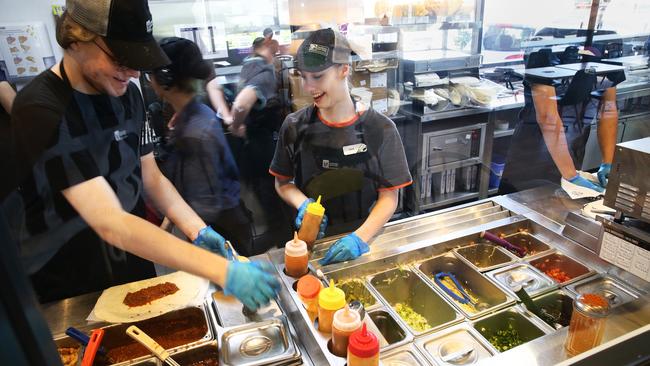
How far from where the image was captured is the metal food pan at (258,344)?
104 centimetres

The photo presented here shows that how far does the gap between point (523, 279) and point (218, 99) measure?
6.09 ft

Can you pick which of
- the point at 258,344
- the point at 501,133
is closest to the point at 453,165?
the point at 501,133

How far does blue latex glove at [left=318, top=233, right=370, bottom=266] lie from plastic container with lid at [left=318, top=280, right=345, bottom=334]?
31cm

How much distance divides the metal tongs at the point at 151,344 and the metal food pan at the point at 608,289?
1223 mm

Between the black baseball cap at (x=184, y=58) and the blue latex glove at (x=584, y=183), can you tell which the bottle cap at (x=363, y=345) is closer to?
the black baseball cap at (x=184, y=58)

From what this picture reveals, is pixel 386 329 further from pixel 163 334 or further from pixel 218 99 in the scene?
pixel 218 99

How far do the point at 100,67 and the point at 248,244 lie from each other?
128 cm

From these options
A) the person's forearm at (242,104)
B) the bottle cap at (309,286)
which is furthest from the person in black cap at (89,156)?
the person's forearm at (242,104)

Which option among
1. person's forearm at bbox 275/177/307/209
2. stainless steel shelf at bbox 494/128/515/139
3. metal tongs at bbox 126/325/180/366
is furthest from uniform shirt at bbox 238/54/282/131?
stainless steel shelf at bbox 494/128/515/139

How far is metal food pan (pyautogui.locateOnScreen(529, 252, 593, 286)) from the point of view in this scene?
1402mm

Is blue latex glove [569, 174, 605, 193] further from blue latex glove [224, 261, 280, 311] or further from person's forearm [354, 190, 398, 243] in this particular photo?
blue latex glove [224, 261, 280, 311]

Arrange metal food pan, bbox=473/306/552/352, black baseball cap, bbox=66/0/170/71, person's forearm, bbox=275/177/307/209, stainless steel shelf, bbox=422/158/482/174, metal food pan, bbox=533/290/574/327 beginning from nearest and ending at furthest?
black baseball cap, bbox=66/0/170/71 → metal food pan, bbox=473/306/552/352 → metal food pan, bbox=533/290/574/327 → person's forearm, bbox=275/177/307/209 → stainless steel shelf, bbox=422/158/482/174

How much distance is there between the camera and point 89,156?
3.24 ft

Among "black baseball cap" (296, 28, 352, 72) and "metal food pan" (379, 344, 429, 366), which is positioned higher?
"black baseball cap" (296, 28, 352, 72)
